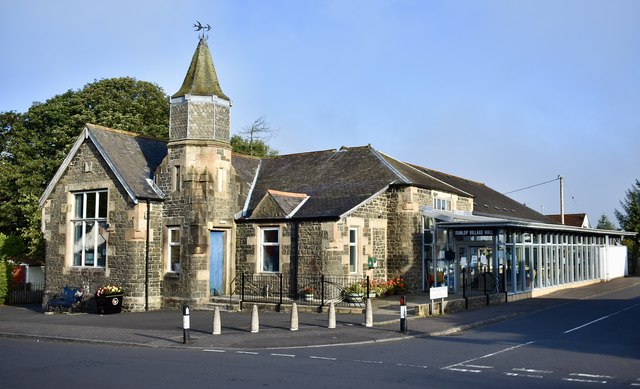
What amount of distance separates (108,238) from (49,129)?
17.0 m

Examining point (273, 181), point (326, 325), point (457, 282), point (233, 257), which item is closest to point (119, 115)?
point (273, 181)

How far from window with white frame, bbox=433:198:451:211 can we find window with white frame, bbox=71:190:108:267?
1413 centimetres

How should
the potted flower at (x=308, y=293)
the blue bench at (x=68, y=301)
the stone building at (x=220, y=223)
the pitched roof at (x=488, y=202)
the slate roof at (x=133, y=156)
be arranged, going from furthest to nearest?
the pitched roof at (x=488, y=202) → the slate roof at (x=133, y=156) → the blue bench at (x=68, y=301) → the stone building at (x=220, y=223) → the potted flower at (x=308, y=293)

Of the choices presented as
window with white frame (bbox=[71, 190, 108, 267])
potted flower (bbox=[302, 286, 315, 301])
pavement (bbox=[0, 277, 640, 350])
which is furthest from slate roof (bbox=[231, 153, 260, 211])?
pavement (bbox=[0, 277, 640, 350])

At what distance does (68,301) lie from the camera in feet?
80.5

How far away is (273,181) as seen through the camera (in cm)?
2962

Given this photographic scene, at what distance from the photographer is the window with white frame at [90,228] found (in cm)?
2544

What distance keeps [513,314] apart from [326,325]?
676 cm

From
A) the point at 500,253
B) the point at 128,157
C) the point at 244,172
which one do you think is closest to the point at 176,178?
the point at 128,157

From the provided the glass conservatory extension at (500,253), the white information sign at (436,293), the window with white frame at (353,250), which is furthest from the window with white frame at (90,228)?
the glass conservatory extension at (500,253)

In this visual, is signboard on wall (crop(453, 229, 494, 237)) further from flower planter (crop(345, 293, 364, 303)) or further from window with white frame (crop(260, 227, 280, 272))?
window with white frame (crop(260, 227, 280, 272))

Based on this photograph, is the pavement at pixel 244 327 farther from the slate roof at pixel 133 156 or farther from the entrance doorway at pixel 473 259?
the slate roof at pixel 133 156

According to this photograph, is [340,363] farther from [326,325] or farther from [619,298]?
[619,298]

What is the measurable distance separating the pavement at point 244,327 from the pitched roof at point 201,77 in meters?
8.51
